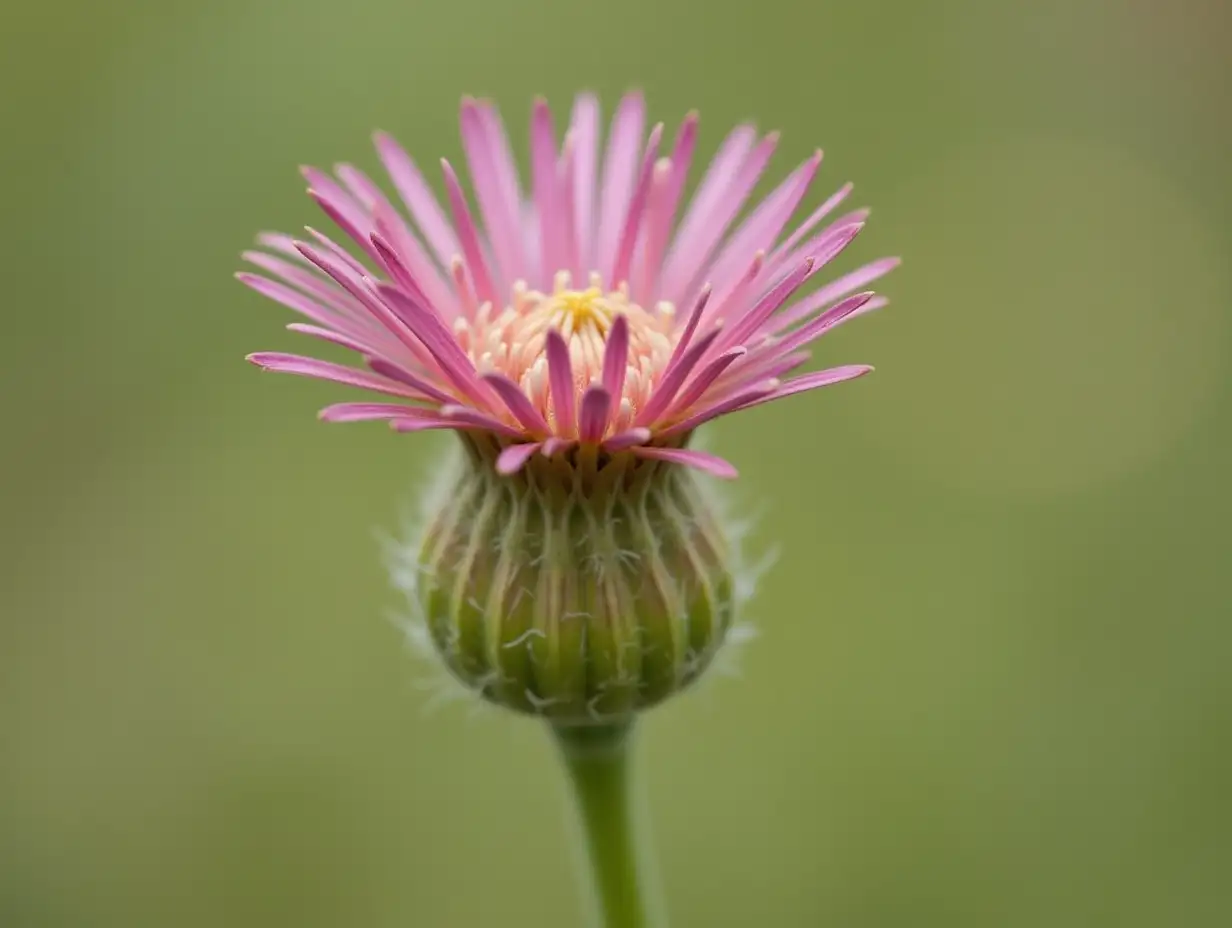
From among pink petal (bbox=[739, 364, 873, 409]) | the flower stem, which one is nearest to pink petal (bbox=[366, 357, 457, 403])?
pink petal (bbox=[739, 364, 873, 409])

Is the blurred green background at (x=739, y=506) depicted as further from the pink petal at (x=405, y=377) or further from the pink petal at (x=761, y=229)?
the pink petal at (x=405, y=377)

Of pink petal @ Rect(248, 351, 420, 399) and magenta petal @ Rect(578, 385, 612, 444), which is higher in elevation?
pink petal @ Rect(248, 351, 420, 399)

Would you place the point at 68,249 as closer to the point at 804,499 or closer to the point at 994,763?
the point at 804,499

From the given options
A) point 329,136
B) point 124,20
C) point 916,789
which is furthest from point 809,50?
point 916,789

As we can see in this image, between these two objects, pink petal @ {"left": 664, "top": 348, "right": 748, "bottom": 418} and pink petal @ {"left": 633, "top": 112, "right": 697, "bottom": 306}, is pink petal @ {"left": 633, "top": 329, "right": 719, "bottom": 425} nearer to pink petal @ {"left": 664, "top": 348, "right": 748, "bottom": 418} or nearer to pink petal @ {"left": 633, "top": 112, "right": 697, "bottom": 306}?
pink petal @ {"left": 664, "top": 348, "right": 748, "bottom": 418}

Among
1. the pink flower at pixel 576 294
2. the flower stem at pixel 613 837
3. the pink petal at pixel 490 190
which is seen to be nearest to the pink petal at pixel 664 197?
the pink flower at pixel 576 294

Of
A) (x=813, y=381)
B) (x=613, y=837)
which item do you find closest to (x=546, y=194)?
(x=813, y=381)
